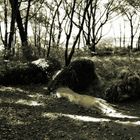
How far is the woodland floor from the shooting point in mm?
9766

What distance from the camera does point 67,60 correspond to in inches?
864

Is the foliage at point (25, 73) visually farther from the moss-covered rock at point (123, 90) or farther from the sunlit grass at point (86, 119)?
the sunlit grass at point (86, 119)

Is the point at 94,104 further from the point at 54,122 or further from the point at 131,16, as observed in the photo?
the point at 131,16

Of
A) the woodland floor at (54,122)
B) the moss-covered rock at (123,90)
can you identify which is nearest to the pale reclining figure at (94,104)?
the woodland floor at (54,122)

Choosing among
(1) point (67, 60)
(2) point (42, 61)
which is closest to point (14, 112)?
(2) point (42, 61)

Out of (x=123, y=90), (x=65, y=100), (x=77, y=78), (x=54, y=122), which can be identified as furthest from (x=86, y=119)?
(x=77, y=78)

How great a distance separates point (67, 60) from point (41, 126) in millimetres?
11625

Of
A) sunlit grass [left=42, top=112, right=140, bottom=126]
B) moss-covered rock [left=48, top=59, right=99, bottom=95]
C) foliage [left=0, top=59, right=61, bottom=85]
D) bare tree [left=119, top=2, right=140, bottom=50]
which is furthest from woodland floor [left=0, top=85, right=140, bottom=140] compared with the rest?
bare tree [left=119, top=2, right=140, bottom=50]

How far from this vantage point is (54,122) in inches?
436

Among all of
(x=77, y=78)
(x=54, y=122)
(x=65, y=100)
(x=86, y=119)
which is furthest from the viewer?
(x=77, y=78)

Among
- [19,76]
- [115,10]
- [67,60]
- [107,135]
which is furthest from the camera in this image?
[115,10]

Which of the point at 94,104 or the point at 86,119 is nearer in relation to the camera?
the point at 86,119

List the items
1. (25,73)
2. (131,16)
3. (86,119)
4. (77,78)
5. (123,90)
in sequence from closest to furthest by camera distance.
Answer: (86,119) → (123,90) → (77,78) → (25,73) → (131,16)

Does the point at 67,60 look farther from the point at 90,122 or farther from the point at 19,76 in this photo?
the point at 90,122
